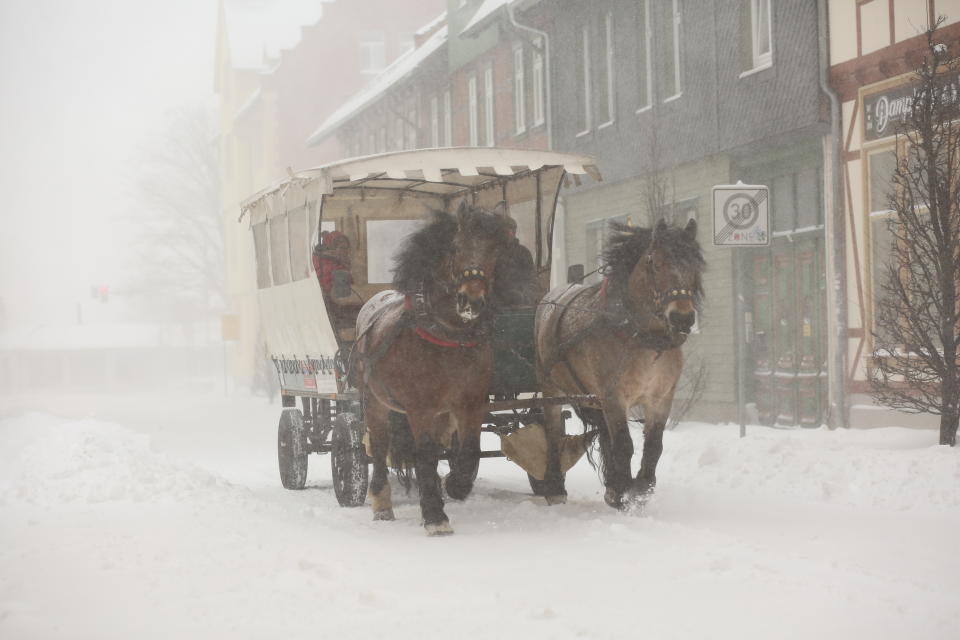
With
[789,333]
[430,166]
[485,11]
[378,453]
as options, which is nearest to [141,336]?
[485,11]

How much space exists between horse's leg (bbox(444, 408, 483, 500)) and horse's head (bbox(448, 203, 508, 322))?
25.8 inches

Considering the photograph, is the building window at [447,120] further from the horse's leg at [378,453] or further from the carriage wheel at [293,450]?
the horse's leg at [378,453]

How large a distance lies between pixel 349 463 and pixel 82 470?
1942mm

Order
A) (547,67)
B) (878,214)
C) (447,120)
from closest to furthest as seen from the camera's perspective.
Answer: (878,214)
(547,67)
(447,120)

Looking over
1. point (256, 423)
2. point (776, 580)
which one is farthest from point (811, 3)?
point (256, 423)

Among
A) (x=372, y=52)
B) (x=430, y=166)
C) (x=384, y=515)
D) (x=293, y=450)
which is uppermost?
(x=372, y=52)

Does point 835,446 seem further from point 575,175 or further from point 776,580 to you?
point 776,580

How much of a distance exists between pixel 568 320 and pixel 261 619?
4.14 meters

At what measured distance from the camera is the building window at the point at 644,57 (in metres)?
19.1

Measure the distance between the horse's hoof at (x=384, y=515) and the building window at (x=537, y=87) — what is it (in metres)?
15.2

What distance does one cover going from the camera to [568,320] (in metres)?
8.95

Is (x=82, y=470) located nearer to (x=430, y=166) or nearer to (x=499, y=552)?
(x=430, y=166)

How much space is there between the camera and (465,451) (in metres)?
8.30

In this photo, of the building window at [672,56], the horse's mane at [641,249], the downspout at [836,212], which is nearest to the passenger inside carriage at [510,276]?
the horse's mane at [641,249]
